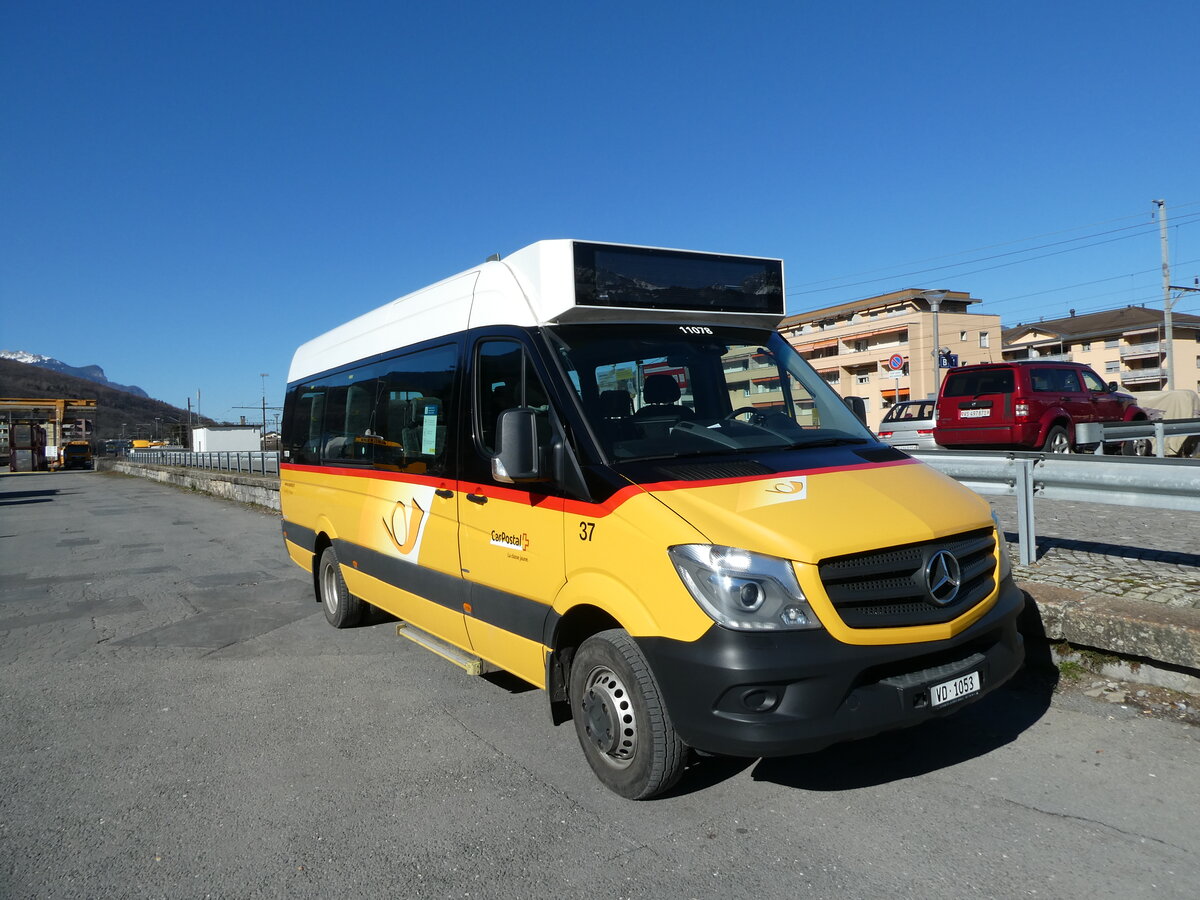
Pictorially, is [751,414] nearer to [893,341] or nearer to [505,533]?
[505,533]

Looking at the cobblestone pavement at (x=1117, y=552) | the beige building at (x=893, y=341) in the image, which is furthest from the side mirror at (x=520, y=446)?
the beige building at (x=893, y=341)

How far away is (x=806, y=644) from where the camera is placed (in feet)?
10.7

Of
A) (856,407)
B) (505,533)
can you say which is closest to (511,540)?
(505,533)

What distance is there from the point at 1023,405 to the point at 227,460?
2545cm

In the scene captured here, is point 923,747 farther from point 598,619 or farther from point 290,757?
point 290,757

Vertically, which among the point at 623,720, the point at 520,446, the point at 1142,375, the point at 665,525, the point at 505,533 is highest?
the point at 1142,375

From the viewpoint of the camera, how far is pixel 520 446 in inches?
156

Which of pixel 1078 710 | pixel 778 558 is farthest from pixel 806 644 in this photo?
pixel 1078 710

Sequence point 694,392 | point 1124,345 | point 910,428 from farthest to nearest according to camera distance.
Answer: point 1124,345 < point 910,428 < point 694,392

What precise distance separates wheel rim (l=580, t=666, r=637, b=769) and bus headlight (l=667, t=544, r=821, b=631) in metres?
0.68

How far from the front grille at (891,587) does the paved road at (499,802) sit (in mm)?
834

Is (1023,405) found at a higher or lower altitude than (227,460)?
higher

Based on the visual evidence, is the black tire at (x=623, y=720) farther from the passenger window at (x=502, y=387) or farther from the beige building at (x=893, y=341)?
the beige building at (x=893, y=341)

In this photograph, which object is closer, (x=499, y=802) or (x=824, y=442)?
(x=499, y=802)
